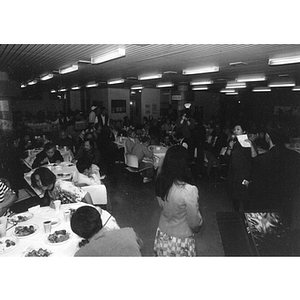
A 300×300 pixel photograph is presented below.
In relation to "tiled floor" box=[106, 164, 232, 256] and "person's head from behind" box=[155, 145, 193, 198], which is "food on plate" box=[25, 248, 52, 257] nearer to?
"person's head from behind" box=[155, 145, 193, 198]

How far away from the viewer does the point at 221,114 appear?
17.0m

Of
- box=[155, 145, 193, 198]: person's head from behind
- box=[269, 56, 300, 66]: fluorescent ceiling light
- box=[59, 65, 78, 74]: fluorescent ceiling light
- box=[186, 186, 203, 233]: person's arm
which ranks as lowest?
box=[186, 186, 203, 233]: person's arm

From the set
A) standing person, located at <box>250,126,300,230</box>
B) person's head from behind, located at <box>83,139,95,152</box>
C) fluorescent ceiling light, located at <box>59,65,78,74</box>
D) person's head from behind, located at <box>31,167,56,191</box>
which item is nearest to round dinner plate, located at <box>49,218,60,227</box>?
person's head from behind, located at <box>31,167,56,191</box>

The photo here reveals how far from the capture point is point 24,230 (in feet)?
7.33

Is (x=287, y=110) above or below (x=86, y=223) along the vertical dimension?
below

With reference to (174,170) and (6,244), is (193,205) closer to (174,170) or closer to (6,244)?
(174,170)

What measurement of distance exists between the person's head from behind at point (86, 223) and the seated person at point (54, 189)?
983mm

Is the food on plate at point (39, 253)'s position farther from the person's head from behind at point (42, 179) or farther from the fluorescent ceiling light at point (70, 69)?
the fluorescent ceiling light at point (70, 69)

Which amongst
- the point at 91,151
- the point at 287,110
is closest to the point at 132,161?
the point at 91,151

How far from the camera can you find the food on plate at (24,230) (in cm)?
220

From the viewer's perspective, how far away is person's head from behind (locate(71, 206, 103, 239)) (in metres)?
1.87

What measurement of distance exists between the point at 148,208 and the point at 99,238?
2747 millimetres

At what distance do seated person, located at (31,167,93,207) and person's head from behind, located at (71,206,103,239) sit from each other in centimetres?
98
